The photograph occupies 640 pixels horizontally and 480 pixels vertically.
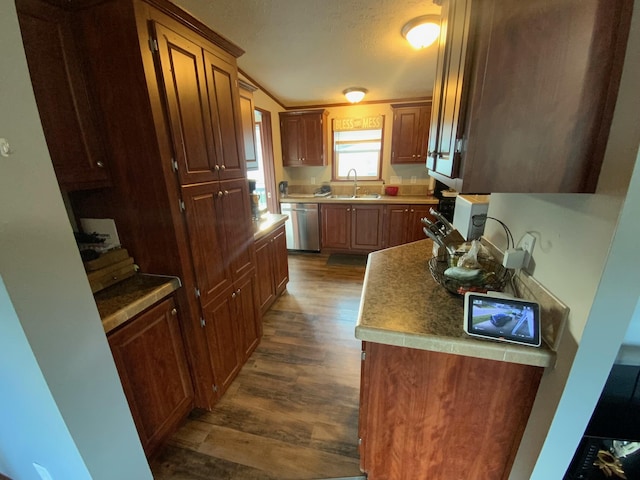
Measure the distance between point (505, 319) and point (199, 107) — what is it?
1681 mm

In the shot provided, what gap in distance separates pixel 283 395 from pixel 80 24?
88.4 inches

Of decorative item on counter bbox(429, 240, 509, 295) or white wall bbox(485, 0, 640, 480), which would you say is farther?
decorative item on counter bbox(429, 240, 509, 295)

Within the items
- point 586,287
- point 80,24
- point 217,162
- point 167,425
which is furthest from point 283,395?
point 80,24

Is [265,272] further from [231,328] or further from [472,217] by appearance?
[472,217]

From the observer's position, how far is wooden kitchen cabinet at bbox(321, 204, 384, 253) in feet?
12.7

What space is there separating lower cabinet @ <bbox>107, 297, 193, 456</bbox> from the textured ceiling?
219cm

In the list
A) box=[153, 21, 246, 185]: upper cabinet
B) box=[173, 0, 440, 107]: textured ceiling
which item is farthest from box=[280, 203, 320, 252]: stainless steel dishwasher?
box=[153, 21, 246, 185]: upper cabinet

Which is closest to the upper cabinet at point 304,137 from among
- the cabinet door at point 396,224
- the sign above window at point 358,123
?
the sign above window at point 358,123

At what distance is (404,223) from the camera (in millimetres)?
3748

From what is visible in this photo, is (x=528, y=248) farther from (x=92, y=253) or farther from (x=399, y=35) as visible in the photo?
(x=399, y=35)

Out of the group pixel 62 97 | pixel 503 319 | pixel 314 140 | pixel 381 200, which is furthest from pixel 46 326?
pixel 314 140

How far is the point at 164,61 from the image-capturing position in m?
1.10

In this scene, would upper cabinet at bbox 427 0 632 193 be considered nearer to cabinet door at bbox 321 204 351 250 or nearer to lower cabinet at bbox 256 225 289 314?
lower cabinet at bbox 256 225 289 314

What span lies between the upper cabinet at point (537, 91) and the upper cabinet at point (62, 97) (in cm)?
155
